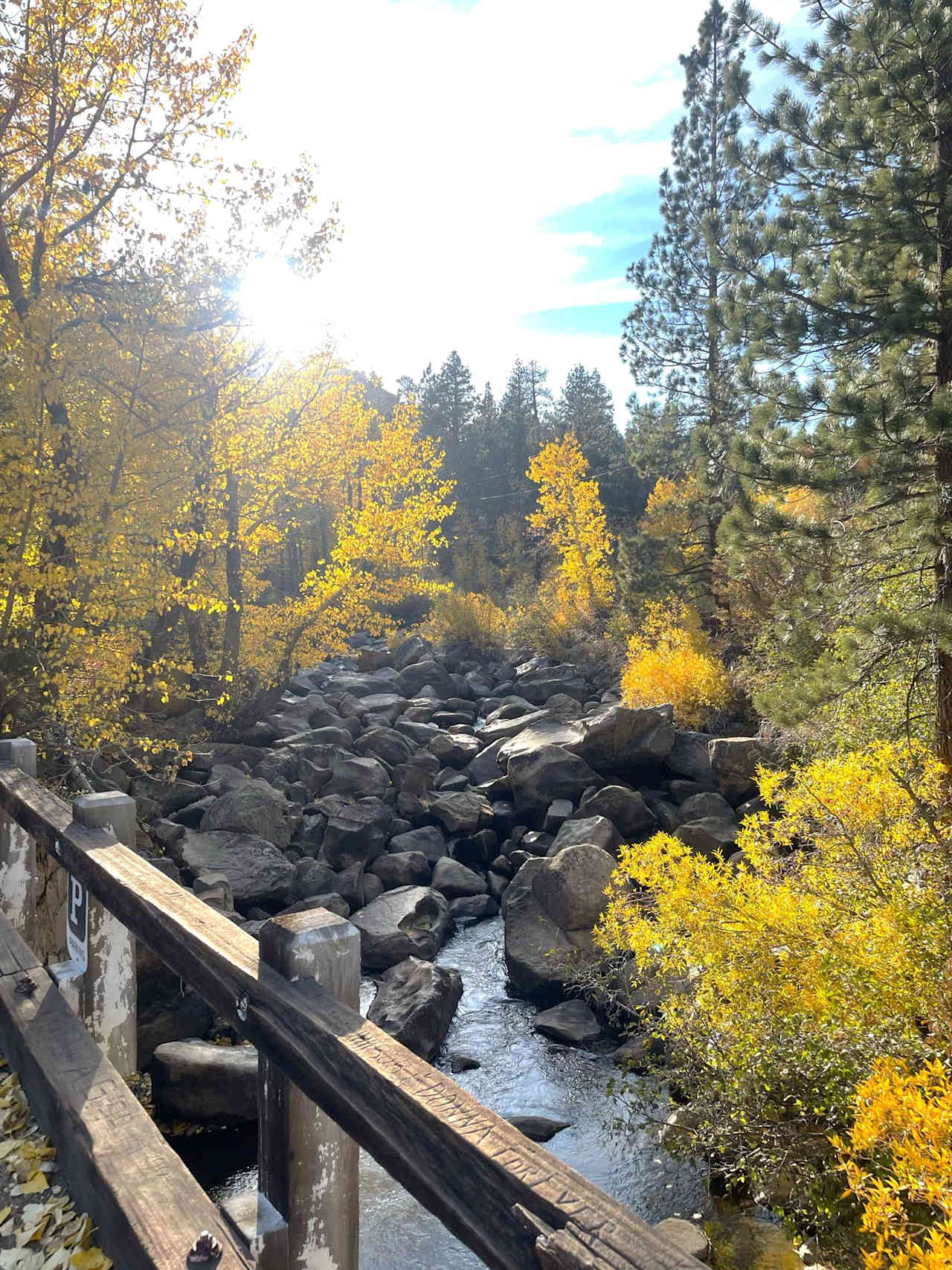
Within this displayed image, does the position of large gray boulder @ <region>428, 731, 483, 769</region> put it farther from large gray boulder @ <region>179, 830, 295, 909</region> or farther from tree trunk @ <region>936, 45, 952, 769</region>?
tree trunk @ <region>936, 45, 952, 769</region>

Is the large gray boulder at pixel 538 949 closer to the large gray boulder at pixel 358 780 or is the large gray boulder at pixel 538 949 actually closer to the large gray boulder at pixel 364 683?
the large gray boulder at pixel 358 780

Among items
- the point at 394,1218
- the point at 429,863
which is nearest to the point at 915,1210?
the point at 394,1218

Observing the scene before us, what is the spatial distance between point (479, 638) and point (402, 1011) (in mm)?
19609

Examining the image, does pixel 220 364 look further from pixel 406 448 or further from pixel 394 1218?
pixel 394 1218


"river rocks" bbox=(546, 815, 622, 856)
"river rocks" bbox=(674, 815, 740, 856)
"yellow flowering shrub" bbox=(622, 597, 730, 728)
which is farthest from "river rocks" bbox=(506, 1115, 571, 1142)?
"yellow flowering shrub" bbox=(622, 597, 730, 728)

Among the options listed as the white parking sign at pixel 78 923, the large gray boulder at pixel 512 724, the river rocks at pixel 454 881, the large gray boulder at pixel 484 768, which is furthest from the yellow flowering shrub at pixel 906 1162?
the large gray boulder at pixel 512 724

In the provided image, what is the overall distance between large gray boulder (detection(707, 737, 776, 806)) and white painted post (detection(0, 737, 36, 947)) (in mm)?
8513

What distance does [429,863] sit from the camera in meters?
11.4

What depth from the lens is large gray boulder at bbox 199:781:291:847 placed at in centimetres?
1038

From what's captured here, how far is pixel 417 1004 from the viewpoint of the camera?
7.51m

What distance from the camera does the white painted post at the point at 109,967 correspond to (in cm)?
309

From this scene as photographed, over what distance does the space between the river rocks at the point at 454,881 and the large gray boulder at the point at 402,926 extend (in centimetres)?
51

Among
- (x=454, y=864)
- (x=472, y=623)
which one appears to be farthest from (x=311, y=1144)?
(x=472, y=623)

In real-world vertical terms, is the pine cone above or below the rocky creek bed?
above
